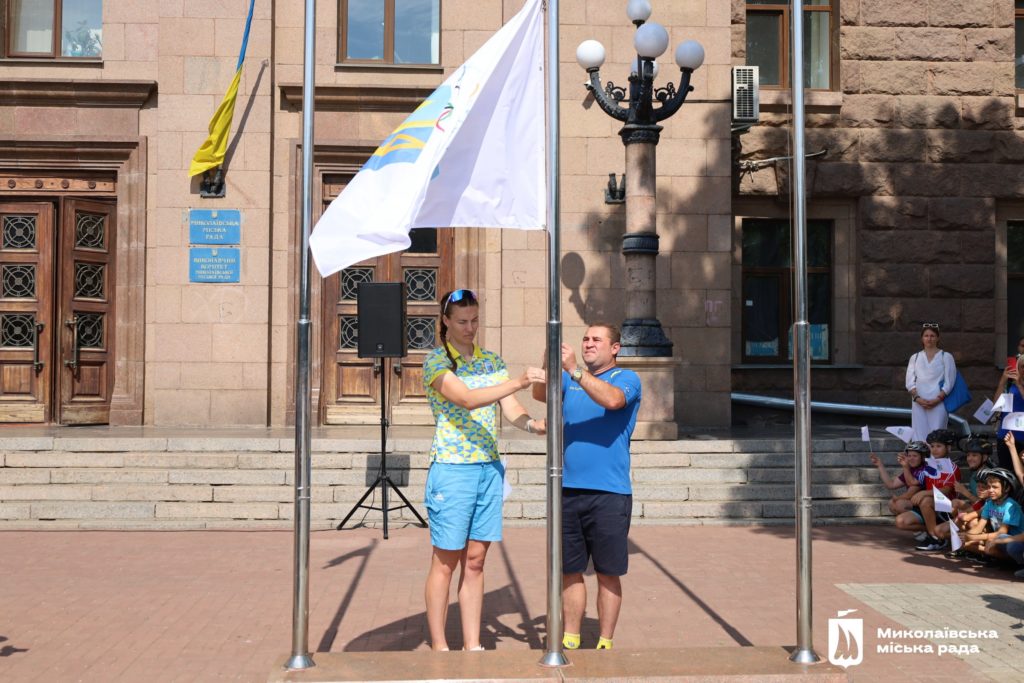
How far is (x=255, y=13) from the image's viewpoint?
16.2 m

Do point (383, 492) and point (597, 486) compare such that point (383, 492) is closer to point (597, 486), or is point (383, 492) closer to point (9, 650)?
point (9, 650)

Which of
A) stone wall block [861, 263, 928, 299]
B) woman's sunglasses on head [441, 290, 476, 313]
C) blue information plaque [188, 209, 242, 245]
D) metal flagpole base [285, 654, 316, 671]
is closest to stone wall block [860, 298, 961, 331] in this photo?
stone wall block [861, 263, 928, 299]

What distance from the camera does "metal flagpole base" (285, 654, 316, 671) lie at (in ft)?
16.6

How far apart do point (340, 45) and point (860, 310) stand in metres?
9.52

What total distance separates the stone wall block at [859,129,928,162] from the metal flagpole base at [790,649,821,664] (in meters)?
14.2

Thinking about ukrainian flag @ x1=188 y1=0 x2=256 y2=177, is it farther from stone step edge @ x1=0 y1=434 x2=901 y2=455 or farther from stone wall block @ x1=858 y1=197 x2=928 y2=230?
stone wall block @ x1=858 y1=197 x2=928 y2=230

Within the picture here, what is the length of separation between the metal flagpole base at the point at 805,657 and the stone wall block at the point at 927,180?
14.2 meters

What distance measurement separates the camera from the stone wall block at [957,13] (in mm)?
18109

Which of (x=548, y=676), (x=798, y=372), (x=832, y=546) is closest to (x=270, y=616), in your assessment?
(x=548, y=676)

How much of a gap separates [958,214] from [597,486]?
1423 centimetres

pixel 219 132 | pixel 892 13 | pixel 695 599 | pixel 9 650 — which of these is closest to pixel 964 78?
pixel 892 13

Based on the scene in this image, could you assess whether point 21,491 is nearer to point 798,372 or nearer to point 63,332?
point 63,332

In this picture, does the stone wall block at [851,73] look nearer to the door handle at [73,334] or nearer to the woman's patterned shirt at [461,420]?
the door handle at [73,334]

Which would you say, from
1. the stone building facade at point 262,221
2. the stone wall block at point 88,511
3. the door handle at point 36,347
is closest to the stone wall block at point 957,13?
the stone building facade at point 262,221
